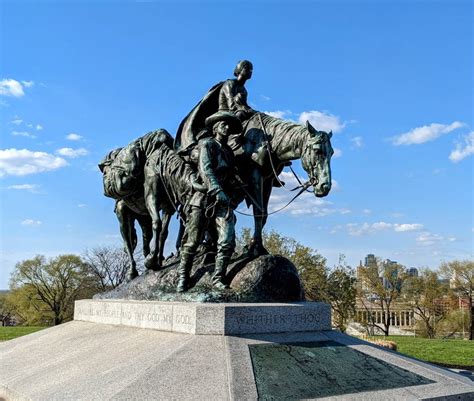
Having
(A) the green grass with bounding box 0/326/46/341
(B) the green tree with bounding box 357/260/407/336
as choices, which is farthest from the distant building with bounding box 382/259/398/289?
(A) the green grass with bounding box 0/326/46/341

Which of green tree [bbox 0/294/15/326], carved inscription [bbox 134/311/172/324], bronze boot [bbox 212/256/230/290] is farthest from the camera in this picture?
green tree [bbox 0/294/15/326]

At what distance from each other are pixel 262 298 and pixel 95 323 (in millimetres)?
3326

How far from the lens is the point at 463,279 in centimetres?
4738

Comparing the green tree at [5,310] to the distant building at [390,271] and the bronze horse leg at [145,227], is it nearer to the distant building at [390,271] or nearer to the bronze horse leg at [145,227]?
the distant building at [390,271]

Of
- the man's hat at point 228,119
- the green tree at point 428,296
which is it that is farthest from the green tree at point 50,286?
the man's hat at point 228,119

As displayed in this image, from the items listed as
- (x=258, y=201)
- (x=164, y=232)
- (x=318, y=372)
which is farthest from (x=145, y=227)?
(x=318, y=372)

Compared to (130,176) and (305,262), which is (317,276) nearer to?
(305,262)

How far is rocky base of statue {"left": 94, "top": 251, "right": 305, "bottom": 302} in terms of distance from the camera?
22.7 feet

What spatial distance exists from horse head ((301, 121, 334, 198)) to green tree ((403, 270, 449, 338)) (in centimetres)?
4628

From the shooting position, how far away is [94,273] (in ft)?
141

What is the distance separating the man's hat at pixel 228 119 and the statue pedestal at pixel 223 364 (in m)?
3.04

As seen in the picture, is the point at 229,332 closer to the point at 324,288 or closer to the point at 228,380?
the point at 228,380

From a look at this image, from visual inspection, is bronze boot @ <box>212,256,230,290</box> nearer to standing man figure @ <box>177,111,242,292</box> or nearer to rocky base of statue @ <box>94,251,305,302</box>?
standing man figure @ <box>177,111,242,292</box>

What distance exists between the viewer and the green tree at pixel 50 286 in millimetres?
45469
